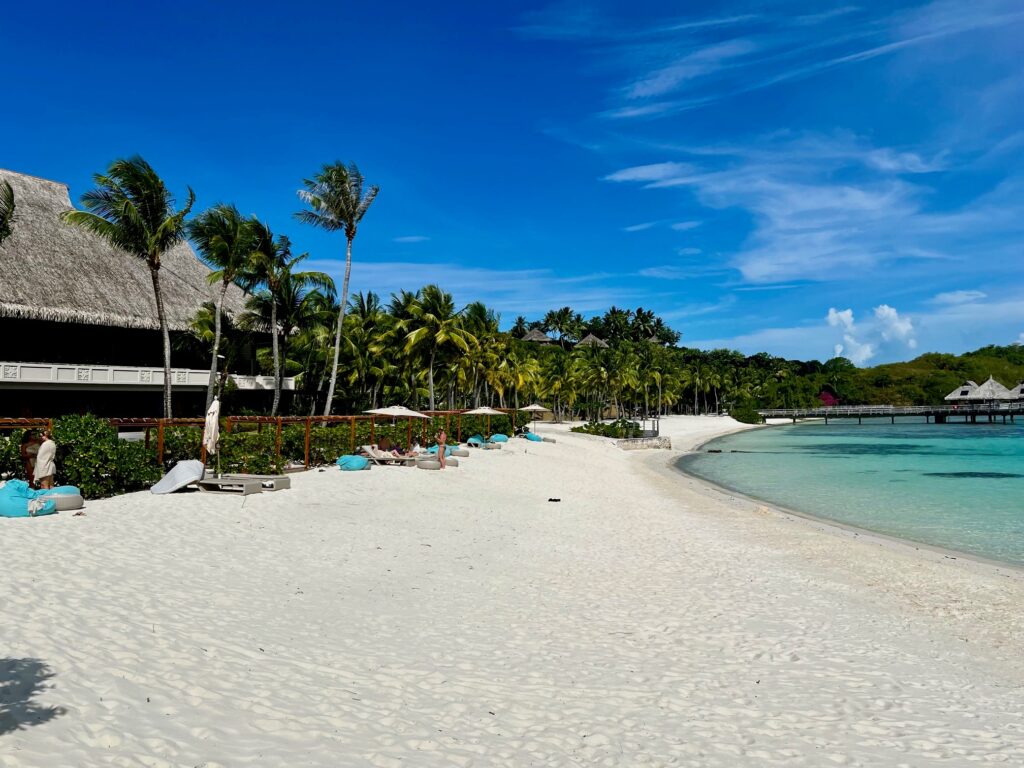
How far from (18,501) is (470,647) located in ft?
26.7

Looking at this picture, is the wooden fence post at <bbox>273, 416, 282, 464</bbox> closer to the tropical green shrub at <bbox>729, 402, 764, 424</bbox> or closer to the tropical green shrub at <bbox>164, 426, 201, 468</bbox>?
the tropical green shrub at <bbox>164, 426, 201, 468</bbox>

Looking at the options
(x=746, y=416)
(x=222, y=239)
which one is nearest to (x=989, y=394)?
(x=746, y=416)

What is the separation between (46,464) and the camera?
12211mm

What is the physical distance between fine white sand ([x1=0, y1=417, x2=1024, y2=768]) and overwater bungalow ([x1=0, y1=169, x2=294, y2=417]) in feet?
65.2

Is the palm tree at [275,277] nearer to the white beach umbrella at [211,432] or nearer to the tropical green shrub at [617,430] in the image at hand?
the white beach umbrella at [211,432]

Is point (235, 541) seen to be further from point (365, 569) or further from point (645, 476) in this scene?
point (645, 476)

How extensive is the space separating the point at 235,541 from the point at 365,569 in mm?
2202

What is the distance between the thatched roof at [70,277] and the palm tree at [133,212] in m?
4.07

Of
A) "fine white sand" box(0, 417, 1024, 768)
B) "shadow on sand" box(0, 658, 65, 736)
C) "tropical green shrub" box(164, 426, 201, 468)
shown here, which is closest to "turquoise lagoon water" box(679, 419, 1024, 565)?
"fine white sand" box(0, 417, 1024, 768)

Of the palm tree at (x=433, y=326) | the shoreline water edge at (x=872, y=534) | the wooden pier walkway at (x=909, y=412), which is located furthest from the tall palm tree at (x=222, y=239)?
the wooden pier walkway at (x=909, y=412)

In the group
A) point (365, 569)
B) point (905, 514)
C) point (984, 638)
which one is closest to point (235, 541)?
point (365, 569)

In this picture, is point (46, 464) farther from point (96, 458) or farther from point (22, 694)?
point (22, 694)

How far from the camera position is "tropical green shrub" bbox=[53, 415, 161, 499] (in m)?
12.9

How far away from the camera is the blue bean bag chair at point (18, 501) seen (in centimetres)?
1031
